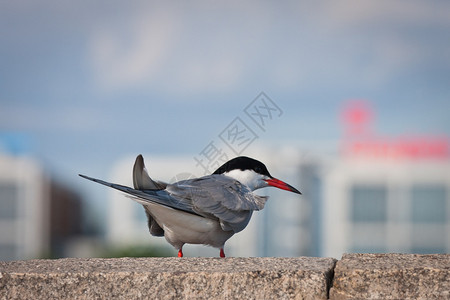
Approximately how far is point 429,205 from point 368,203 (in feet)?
8.41

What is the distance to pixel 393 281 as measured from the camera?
9.96 feet

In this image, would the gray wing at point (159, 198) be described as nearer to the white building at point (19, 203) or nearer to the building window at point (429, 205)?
the building window at point (429, 205)

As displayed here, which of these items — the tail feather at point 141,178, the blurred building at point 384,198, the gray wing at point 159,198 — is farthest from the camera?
the blurred building at point 384,198

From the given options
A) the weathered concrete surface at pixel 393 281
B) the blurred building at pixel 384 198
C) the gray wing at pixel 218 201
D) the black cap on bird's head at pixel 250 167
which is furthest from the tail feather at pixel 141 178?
the blurred building at pixel 384 198

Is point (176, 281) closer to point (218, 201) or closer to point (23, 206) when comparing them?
point (218, 201)

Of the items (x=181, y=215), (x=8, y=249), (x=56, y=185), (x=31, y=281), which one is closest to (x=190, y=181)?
(x=181, y=215)

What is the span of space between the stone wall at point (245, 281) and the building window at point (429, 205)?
2747cm

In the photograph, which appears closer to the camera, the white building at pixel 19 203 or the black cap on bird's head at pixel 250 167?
the black cap on bird's head at pixel 250 167

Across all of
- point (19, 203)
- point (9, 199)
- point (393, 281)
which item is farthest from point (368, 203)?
point (393, 281)

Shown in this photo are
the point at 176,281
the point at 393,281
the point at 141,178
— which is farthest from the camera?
the point at 141,178

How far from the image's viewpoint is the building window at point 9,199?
3394 cm

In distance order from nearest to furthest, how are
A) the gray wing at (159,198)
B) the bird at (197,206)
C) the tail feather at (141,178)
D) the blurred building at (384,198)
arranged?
the tail feather at (141,178)
the gray wing at (159,198)
the bird at (197,206)
the blurred building at (384,198)

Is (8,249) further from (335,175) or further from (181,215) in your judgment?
(181,215)

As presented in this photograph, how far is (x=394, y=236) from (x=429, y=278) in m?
26.6
